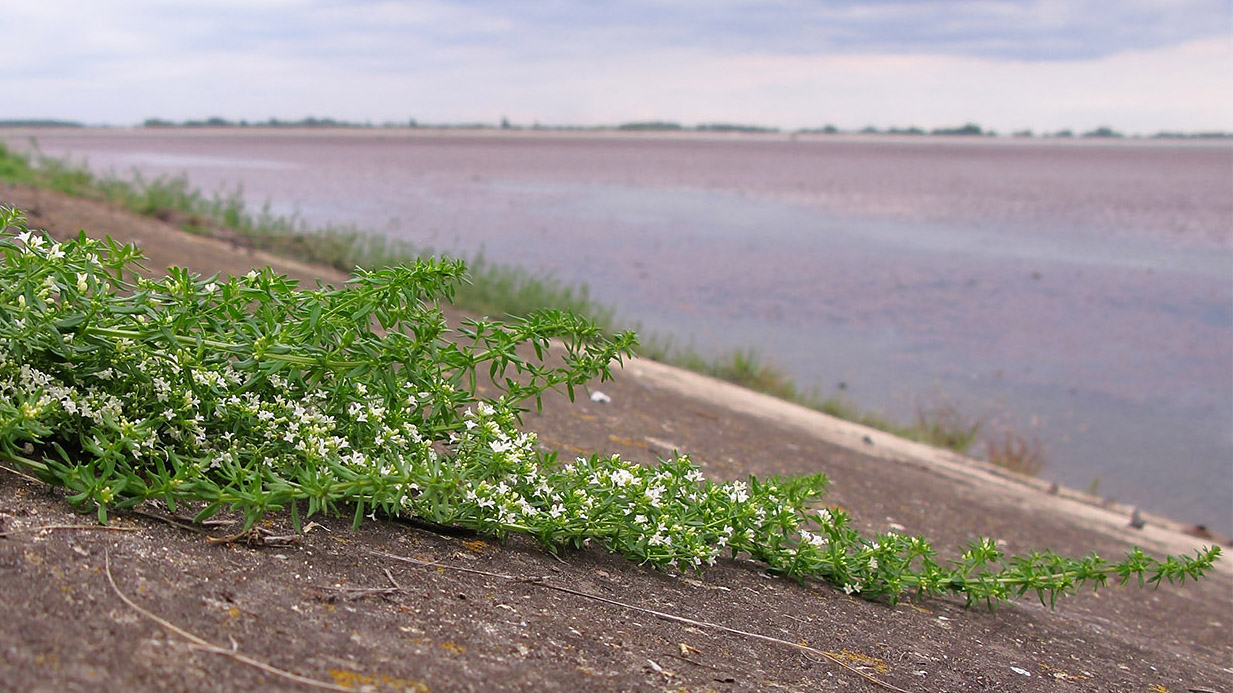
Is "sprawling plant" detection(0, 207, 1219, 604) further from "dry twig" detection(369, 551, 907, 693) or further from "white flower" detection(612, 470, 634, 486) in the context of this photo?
"dry twig" detection(369, 551, 907, 693)

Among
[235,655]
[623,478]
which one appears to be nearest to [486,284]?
[623,478]

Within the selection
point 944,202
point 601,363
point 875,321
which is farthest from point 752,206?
point 601,363

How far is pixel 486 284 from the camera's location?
12141 mm

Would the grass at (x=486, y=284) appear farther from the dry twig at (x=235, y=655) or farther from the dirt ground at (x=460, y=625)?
the dry twig at (x=235, y=655)

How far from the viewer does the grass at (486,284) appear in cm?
1063

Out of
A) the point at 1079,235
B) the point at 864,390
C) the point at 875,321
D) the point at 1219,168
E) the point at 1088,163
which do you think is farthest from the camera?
the point at 1088,163

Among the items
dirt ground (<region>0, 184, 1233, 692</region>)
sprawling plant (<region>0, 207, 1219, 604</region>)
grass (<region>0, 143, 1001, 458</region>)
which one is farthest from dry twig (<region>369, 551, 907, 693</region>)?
grass (<region>0, 143, 1001, 458</region>)

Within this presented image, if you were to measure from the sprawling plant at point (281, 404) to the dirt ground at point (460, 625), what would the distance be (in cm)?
12

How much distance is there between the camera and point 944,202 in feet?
104

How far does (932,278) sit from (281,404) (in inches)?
684

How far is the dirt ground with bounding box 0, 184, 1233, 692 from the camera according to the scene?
6.27ft

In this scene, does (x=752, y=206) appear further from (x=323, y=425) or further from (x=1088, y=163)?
(x=1088, y=163)

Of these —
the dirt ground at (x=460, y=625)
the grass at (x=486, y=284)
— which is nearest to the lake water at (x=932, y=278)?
the grass at (x=486, y=284)

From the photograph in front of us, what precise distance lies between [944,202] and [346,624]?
32.0 metres
